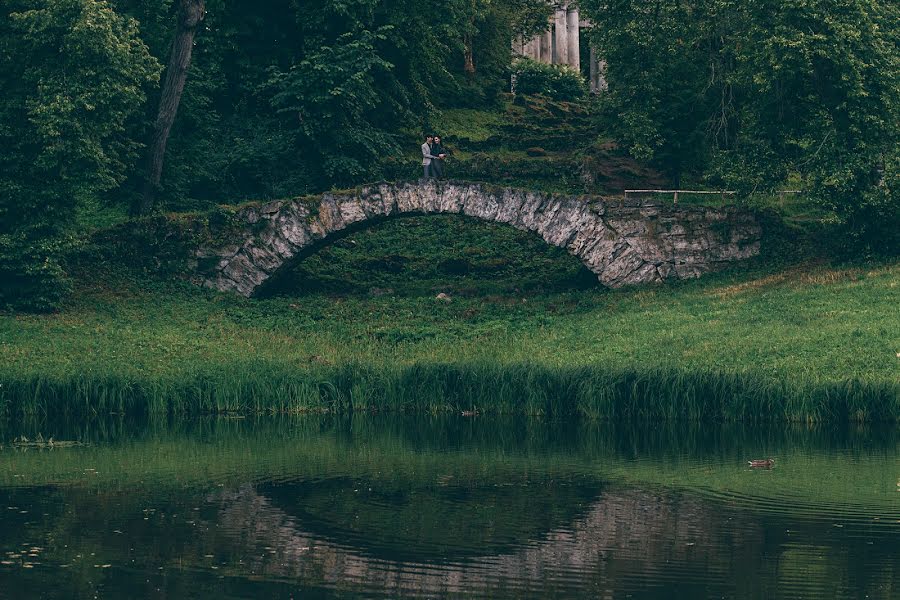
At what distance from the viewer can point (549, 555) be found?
15742 millimetres

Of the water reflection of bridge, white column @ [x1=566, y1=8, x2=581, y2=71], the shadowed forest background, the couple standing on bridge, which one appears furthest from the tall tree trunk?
the water reflection of bridge

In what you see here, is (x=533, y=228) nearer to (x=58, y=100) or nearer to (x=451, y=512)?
(x=58, y=100)

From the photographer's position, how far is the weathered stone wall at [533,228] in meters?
38.6

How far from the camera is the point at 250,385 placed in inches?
1141

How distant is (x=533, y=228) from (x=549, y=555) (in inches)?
921

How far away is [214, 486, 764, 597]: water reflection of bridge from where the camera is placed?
47.9 feet

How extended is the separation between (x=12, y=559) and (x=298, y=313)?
74.1 ft

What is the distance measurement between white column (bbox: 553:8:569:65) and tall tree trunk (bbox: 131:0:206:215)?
21.7 m

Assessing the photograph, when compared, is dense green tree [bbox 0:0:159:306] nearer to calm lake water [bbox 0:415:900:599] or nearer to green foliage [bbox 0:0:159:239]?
green foliage [bbox 0:0:159:239]

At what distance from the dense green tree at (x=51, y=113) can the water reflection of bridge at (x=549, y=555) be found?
18.7 metres

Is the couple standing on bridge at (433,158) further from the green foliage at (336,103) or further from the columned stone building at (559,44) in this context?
the columned stone building at (559,44)

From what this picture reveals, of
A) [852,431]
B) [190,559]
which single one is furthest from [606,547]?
[852,431]

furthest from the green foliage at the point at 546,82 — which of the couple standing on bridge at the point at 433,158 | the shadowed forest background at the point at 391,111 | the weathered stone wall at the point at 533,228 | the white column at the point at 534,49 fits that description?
the weathered stone wall at the point at 533,228

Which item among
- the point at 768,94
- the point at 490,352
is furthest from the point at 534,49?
the point at 490,352
